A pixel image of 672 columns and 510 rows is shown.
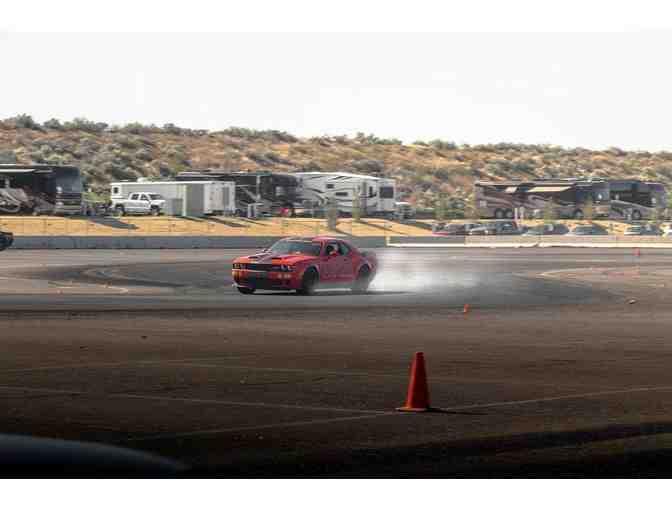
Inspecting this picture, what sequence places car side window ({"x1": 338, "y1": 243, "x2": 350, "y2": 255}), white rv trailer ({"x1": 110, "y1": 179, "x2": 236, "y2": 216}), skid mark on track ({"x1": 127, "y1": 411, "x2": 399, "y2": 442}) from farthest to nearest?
white rv trailer ({"x1": 110, "y1": 179, "x2": 236, "y2": 216}) < car side window ({"x1": 338, "y1": 243, "x2": 350, "y2": 255}) < skid mark on track ({"x1": 127, "y1": 411, "x2": 399, "y2": 442})

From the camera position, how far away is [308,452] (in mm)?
11195

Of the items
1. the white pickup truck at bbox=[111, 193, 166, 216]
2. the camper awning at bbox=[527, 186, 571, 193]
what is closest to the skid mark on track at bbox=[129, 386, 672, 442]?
the white pickup truck at bbox=[111, 193, 166, 216]

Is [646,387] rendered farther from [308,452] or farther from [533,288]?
[533,288]

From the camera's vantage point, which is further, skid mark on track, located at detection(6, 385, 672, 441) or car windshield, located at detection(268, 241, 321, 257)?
car windshield, located at detection(268, 241, 321, 257)

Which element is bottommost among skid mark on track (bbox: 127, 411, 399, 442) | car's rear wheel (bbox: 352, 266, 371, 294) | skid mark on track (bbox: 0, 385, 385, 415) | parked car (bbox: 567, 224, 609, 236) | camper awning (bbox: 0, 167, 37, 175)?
parked car (bbox: 567, 224, 609, 236)

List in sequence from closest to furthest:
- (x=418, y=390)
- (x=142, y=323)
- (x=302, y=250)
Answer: (x=418, y=390) → (x=142, y=323) → (x=302, y=250)

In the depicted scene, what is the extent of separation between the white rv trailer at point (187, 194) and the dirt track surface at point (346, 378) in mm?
53316

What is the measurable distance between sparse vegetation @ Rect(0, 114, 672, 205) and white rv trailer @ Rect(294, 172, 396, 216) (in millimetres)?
24663

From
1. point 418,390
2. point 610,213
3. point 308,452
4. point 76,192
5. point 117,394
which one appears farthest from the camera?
point 610,213

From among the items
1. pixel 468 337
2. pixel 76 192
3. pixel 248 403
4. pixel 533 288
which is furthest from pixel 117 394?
pixel 76 192

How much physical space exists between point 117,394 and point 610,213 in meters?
95.8

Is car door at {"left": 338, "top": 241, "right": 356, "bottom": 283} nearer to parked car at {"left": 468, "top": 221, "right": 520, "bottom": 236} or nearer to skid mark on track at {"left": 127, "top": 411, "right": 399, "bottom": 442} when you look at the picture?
skid mark on track at {"left": 127, "top": 411, "right": 399, "bottom": 442}

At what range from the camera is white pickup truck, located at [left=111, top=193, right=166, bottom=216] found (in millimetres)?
89812

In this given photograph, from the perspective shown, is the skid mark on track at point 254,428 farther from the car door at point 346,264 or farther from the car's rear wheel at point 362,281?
the car's rear wheel at point 362,281
